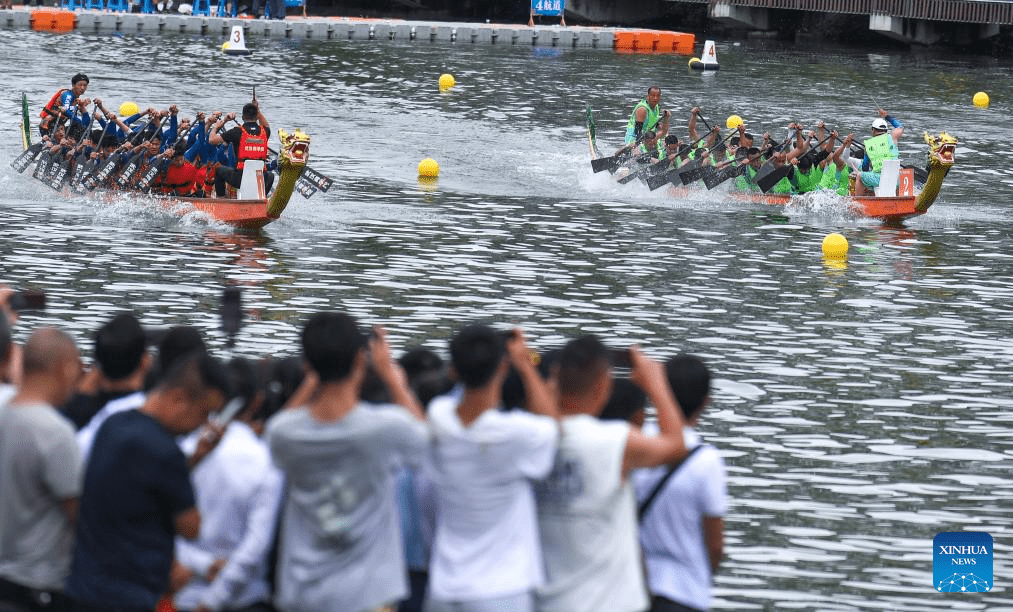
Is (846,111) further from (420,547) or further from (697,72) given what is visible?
(420,547)

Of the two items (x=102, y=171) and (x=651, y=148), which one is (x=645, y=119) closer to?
(x=651, y=148)

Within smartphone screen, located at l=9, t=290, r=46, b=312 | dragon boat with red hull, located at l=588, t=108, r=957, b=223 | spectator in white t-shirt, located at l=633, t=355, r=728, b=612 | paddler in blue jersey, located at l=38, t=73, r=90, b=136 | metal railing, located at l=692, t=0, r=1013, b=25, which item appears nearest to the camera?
spectator in white t-shirt, located at l=633, t=355, r=728, b=612

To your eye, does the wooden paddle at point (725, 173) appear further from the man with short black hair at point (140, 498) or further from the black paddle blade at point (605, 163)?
the man with short black hair at point (140, 498)

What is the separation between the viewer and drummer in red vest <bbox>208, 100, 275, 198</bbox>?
20078mm

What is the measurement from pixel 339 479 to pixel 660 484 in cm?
124

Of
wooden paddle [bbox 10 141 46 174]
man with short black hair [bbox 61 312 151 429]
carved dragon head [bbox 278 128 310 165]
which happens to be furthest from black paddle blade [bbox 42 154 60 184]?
man with short black hair [bbox 61 312 151 429]

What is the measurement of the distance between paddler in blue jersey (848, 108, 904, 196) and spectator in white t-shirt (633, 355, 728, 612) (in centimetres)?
1734

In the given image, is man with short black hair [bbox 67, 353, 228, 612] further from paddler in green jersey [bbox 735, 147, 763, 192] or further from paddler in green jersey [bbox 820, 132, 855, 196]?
paddler in green jersey [bbox 735, 147, 763, 192]

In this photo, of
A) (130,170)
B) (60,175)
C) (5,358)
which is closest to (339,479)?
(5,358)

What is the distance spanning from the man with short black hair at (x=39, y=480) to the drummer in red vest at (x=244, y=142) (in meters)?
14.2

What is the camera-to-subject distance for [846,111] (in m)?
36.6

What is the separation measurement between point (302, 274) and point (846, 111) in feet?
69.8

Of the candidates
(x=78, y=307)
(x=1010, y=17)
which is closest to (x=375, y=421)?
(x=78, y=307)

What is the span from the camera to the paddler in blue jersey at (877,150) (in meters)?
22.9
